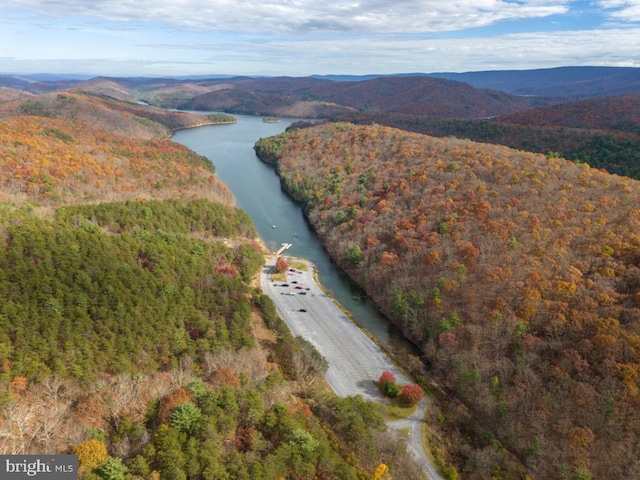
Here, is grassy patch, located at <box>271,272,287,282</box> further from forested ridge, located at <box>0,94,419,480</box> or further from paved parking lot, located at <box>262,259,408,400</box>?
forested ridge, located at <box>0,94,419,480</box>

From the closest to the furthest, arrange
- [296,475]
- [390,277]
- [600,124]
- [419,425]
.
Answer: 1. [296,475]
2. [419,425]
3. [390,277]
4. [600,124]

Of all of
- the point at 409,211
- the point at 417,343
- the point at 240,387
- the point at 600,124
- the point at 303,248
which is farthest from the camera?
the point at 600,124

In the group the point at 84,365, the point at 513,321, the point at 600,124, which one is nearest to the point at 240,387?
the point at 84,365

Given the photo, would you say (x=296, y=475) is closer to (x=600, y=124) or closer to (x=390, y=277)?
(x=390, y=277)

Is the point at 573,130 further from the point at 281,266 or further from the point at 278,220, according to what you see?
the point at 281,266

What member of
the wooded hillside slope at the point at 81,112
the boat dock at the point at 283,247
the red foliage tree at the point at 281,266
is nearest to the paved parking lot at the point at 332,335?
the red foliage tree at the point at 281,266

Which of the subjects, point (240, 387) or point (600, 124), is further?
point (600, 124)

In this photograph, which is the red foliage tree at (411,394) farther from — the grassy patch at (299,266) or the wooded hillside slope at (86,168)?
the wooded hillside slope at (86,168)

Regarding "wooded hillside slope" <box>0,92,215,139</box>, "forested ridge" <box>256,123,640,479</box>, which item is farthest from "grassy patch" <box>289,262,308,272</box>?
"wooded hillside slope" <box>0,92,215,139</box>

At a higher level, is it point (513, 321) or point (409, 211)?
point (409, 211)
